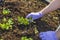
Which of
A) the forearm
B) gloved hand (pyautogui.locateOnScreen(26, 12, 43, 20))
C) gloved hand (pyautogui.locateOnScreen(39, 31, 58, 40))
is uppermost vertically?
the forearm

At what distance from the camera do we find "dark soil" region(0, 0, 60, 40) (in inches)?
99.8

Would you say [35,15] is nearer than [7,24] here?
No

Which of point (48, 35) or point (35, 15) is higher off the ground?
point (35, 15)

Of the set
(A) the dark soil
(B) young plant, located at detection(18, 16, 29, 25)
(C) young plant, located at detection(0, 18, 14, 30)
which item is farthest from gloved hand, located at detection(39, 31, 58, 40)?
(C) young plant, located at detection(0, 18, 14, 30)

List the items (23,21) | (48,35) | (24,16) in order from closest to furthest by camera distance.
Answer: (48,35) → (23,21) → (24,16)

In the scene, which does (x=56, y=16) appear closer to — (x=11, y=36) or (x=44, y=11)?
(x=44, y=11)

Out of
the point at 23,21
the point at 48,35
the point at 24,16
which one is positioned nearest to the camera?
the point at 48,35

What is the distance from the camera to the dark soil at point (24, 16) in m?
2.54

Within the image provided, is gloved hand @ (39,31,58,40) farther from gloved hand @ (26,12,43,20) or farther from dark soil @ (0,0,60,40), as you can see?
gloved hand @ (26,12,43,20)

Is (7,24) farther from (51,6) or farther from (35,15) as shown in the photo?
(51,6)

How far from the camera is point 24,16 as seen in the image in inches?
109

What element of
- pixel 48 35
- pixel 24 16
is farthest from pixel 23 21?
pixel 48 35

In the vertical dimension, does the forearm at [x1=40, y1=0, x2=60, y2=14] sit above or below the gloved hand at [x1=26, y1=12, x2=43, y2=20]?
above

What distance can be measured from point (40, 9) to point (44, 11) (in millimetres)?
202
